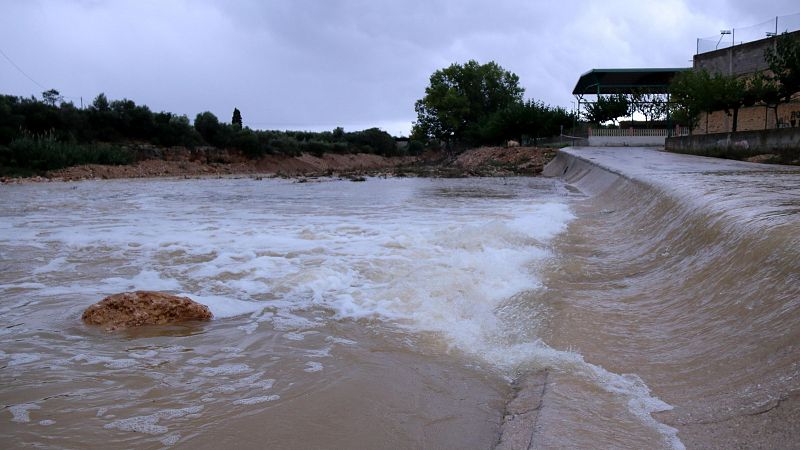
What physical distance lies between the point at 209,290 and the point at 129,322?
122cm

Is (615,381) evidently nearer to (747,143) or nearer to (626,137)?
(747,143)

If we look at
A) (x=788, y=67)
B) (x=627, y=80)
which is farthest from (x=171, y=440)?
(x=627, y=80)

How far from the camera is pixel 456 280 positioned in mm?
5547

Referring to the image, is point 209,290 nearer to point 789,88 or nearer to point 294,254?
point 294,254

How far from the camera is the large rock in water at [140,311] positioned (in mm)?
4008

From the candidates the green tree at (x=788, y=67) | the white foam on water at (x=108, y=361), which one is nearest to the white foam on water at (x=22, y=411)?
the white foam on water at (x=108, y=361)

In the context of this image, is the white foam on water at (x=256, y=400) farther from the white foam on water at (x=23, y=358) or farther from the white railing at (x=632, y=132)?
the white railing at (x=632, y=132)

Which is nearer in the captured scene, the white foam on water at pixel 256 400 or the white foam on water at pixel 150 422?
the white foam on water at pixel 150 422

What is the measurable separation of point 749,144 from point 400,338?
1850 centimetres

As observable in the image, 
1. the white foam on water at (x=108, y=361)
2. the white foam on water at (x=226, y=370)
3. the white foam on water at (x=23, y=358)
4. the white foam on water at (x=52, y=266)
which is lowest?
the white foam on water at (x=226, y=370)

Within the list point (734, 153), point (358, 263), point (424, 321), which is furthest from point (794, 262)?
point (734, 153)

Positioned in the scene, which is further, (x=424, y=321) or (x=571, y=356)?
(x=424, y=321)

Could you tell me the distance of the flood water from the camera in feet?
8.68

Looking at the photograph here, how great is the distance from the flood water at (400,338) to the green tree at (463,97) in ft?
183
